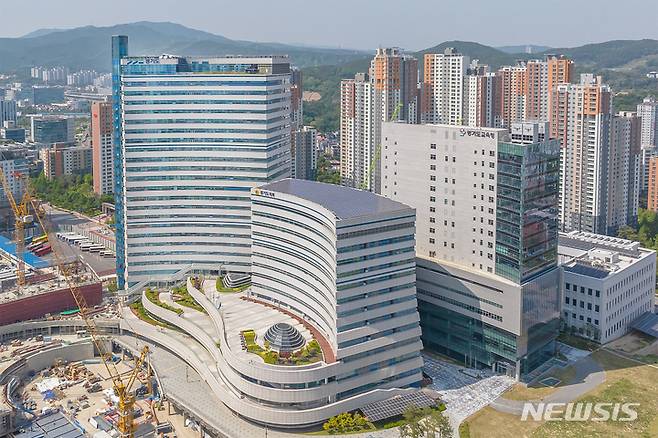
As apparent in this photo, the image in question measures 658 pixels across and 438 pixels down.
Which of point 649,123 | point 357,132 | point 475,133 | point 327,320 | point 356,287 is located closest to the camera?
point 356,287

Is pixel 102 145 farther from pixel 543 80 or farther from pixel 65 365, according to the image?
pixel 543 80

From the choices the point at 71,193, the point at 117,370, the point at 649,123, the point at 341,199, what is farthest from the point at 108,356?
the point at 649,123

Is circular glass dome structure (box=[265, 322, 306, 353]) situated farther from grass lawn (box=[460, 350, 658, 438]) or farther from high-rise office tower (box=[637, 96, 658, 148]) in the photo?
high-rise office tower (box=[637, 96, 658, 148])

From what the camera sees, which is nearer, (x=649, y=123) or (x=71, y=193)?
(x=71, y=193)

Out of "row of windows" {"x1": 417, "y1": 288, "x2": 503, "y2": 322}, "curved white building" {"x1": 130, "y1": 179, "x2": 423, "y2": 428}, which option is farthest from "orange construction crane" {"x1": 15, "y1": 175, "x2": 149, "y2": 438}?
"row of windows" {"x1": 417, "y1": 288, "x2": 503, "y2": 322}

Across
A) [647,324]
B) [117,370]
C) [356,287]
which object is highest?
[356,287]

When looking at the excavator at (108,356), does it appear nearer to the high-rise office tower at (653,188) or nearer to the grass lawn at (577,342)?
the grass lawn at (577,342)

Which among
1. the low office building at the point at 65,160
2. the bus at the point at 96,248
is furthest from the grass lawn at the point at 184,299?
the low office building at the point at 65,160

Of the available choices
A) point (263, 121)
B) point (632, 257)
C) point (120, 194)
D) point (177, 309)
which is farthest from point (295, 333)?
point (632, 257)

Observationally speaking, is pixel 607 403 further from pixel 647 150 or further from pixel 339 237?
pixel 647 150
